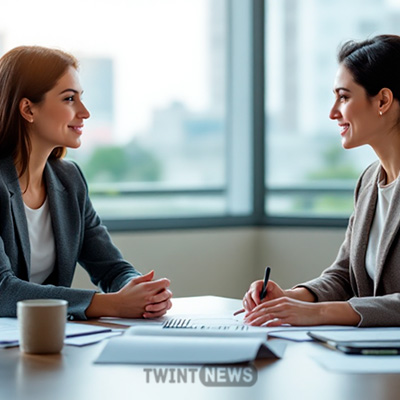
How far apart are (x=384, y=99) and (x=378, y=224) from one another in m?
0.38

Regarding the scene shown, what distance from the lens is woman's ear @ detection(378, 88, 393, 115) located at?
92.4 inches

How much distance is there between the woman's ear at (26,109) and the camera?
248 cm

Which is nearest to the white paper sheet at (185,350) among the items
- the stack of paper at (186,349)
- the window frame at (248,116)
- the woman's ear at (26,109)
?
the stack of paper at (186,349)

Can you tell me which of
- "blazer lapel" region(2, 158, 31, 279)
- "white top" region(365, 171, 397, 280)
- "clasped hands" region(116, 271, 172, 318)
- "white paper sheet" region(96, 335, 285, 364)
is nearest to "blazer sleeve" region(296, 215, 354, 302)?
"white top" region(365, 171, 397, 280)

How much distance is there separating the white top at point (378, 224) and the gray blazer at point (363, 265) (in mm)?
13

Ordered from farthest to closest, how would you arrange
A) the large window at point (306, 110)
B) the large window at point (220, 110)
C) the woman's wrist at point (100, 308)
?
the large window at point (306, 110) < the large window at point (220, 110) < the woman's wrist at point (100, 308)

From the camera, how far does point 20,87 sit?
8.07 ft

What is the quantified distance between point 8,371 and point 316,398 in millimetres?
564

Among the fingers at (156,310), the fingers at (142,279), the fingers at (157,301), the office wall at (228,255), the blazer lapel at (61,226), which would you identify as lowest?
the office wall at (228,255)

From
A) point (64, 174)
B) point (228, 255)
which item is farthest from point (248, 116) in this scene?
point (64, 174)

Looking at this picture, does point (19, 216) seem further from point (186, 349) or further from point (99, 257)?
point (186, 349)

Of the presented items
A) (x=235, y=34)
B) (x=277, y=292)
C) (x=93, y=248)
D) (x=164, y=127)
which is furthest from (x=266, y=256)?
(x=277, y=292)

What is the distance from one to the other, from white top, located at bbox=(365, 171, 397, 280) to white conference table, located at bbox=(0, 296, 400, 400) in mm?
760

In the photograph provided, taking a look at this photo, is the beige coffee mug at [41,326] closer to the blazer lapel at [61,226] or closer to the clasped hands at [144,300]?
the clasped hands at [144,300]
